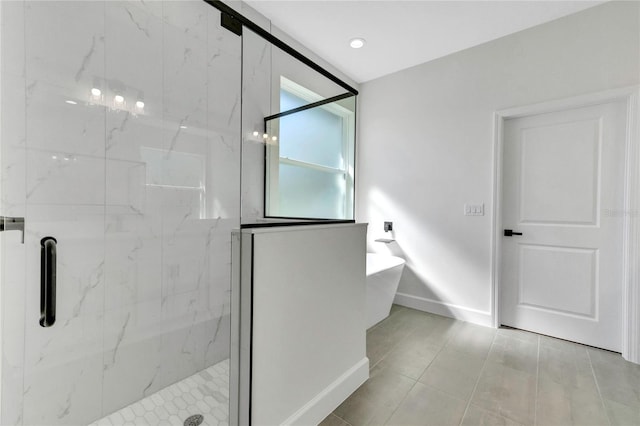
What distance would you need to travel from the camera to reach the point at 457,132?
9.36 ft

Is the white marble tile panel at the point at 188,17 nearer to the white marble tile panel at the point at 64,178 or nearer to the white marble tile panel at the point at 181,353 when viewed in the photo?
the white marble tile panel at the point at 64,178

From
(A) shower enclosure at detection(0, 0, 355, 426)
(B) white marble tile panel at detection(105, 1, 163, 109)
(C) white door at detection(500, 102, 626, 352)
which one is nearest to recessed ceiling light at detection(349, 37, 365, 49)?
(A) shower enclosure at detection(0, 0, 355, 426)

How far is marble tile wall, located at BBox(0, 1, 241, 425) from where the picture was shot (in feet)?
3.99

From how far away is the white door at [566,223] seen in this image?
2.20 metres

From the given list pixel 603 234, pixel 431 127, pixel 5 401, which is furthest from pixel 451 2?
pixel 5 401

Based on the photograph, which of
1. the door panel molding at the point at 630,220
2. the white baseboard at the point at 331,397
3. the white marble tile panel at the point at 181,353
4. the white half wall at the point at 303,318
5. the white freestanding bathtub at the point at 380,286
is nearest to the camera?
the white half wall at the point at 303,318

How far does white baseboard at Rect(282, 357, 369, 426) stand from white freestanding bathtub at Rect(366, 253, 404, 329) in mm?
735

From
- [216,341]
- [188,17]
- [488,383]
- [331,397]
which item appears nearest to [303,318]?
[331,397]

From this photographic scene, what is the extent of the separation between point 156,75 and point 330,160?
1137 mm

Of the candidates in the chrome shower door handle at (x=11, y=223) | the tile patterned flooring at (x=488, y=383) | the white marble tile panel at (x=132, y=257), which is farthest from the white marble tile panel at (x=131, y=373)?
the tile patterned flooring at (x=488, y=383)

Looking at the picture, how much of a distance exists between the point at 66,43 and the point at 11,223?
86 centimetres

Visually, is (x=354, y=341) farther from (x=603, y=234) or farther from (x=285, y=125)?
(x=603, y=234)

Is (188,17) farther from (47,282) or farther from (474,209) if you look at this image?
(474,209)

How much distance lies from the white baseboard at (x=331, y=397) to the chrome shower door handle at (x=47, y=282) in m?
1.15
